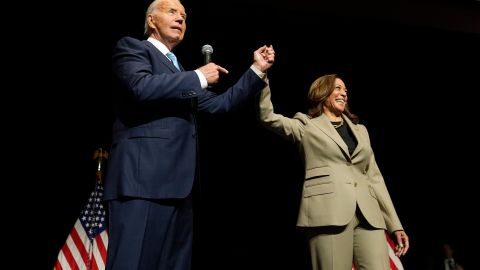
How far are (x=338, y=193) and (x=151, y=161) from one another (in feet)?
3.32

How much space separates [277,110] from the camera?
4.70 metres

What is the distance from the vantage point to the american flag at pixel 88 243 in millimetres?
3684

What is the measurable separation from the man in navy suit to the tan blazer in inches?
30.1

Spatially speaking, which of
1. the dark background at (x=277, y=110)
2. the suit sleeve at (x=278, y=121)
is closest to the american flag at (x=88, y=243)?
the dark background at (x=277, y=110)

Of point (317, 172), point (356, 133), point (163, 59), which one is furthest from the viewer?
point (356, 133)

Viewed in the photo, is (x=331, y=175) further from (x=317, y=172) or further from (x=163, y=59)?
(x=163, y=59)

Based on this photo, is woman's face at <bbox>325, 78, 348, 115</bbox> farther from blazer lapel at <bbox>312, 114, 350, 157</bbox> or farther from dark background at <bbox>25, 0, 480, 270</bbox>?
dark background at <bbox>25, 0, 480, 270</bbox>

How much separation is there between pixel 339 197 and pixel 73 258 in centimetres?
223

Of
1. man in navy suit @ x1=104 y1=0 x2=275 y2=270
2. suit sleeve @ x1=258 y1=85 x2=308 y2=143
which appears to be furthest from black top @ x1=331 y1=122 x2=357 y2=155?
man in navy suit @ x1=104 y1=0 x2=275 y2=270

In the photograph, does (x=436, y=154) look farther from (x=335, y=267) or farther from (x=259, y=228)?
(x=335, y=267)

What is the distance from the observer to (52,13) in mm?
3750

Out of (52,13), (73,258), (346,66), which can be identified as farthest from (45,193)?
(346,66)

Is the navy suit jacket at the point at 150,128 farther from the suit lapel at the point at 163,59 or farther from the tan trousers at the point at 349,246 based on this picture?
the tan trousers at the point at 349,246

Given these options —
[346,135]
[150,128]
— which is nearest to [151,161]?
[150,128]
